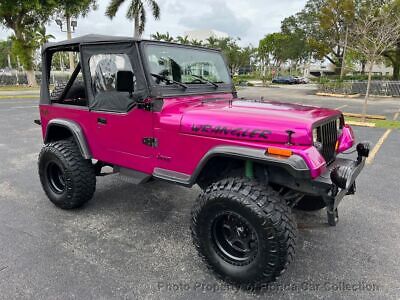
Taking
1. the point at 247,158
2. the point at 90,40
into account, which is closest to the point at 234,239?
the point at 247,158

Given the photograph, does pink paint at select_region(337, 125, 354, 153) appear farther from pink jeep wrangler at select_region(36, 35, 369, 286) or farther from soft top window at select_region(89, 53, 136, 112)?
soft top window at select_region(89, 53, 136, 112)

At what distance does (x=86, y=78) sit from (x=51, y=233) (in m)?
1.69

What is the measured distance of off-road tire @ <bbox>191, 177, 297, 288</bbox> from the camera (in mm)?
2305

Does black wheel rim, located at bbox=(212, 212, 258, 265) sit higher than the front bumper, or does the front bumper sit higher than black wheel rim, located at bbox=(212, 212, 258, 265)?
the front bumper

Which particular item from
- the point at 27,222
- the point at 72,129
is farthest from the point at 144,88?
the point at 27,222

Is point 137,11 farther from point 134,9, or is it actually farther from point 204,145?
point 204,145

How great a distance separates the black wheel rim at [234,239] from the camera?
2510 millimetres

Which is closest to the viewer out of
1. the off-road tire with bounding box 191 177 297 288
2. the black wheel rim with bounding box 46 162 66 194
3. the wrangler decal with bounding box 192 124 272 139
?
the off-road tire with bounding box 191 177 297 288

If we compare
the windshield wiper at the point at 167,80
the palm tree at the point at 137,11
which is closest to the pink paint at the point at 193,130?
the windshield wiper at the point at 167,80

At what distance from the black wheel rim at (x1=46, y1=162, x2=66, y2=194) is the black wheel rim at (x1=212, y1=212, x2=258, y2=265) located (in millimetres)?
2250

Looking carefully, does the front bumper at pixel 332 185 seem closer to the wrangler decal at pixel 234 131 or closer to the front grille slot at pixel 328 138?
the front grille slot at pixel 328 138

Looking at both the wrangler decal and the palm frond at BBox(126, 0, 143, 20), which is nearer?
the wrangler decal

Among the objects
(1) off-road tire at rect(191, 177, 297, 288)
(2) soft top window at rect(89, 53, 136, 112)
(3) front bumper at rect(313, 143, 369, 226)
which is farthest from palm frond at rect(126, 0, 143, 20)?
(3) front bumper at rect(313, 143, 369, 226)

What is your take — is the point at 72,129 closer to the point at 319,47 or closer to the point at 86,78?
the point at 86,78
